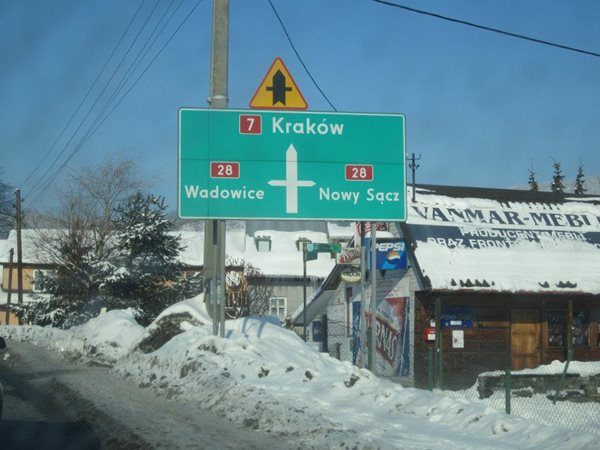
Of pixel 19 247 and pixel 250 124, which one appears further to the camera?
pixel 19 247

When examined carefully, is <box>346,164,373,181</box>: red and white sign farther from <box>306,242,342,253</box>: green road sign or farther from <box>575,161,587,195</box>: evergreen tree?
<box>575,161,587,195</box>: evergreen tree

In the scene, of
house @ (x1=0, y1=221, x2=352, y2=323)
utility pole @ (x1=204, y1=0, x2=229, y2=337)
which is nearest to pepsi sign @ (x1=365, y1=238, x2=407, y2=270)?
utility pole @ (x1=204, y1=0, x2=229, y2=337)

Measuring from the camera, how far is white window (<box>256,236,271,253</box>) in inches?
→ 2516

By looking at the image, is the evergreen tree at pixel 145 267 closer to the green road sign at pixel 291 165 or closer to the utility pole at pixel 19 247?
the green road sign at pixel 291 165

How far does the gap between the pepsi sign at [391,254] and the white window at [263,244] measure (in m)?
37.7

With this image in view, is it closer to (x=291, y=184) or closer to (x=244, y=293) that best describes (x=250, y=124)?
(x=291, y=184)

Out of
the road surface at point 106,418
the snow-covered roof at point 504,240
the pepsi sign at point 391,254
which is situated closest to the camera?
the road surface at point 106,418

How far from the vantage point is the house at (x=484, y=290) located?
25.3 metres

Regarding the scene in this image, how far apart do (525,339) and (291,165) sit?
13.5 meters

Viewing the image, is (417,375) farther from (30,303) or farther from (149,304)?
(30,303)

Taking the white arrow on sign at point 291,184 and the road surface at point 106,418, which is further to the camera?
the white arrow on sign at point 291,184

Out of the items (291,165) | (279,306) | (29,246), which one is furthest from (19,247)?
(291,165)

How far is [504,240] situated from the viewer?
27891 mm

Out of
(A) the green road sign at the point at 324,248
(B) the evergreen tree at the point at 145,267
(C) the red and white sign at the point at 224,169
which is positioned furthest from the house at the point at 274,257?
(C) the red and white sign at the point at 224,169
